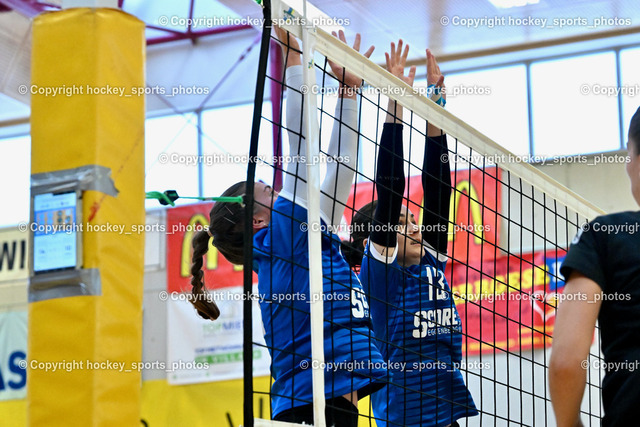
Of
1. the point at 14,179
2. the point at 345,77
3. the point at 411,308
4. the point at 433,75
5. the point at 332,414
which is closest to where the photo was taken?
the point at 332,414

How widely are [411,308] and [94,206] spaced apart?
1.31m

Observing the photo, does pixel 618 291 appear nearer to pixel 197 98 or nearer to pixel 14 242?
pixel 197 98

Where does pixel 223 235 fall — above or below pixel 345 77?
below

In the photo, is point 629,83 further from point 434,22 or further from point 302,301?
point 302,301

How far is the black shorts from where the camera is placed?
2.18 meters

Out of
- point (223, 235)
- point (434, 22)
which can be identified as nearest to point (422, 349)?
point (223, 235)

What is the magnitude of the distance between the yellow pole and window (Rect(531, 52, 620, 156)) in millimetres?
6625

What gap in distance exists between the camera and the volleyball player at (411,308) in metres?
2.56

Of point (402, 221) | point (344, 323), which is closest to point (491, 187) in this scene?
point (402, 221)

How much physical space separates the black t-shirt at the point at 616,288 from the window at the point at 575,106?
6534 millimetres

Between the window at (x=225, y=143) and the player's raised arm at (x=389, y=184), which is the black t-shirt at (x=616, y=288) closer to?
the player's raised arm at (x=389, y=184)

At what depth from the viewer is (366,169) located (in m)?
8.67

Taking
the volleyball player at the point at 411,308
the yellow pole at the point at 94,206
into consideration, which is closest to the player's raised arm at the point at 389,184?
the volleyball player at the point at 411,308

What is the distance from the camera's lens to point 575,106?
7980 millimetres
